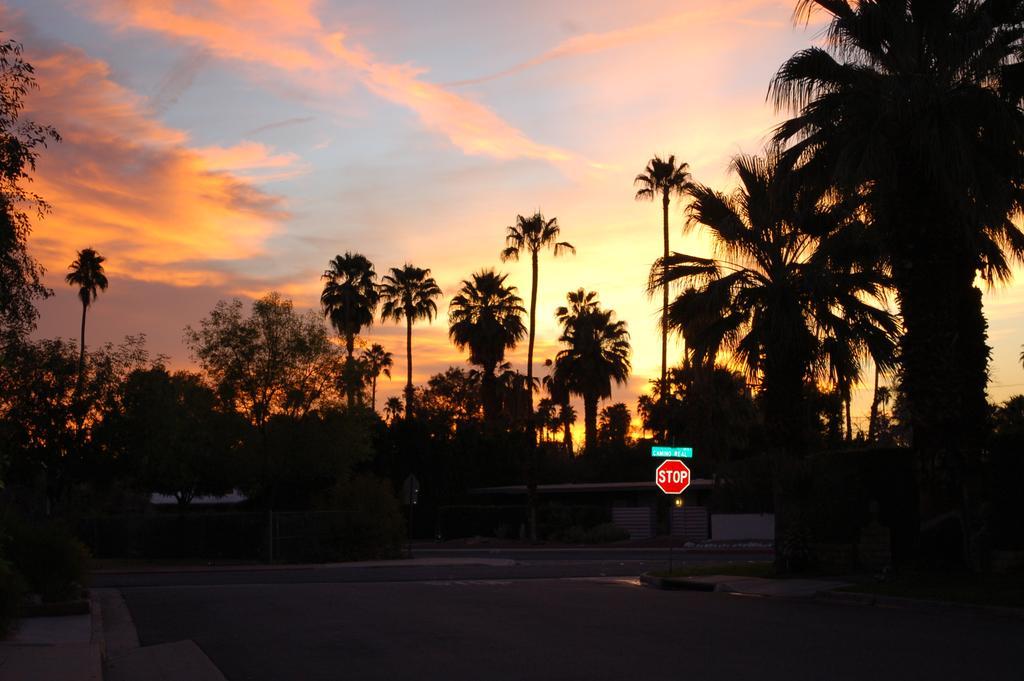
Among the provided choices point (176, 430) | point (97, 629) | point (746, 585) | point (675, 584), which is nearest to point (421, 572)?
point (675, 584)

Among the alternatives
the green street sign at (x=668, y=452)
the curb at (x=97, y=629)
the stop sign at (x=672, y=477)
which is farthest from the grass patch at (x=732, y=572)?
the curb at (x=97, y=629)

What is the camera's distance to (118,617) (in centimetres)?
2016

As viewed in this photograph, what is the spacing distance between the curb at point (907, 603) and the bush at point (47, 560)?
13.7m

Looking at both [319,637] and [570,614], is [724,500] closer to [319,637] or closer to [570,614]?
[570,614]

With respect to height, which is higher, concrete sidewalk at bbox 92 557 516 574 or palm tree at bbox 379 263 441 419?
palm tree at bbox 379 263 441 419

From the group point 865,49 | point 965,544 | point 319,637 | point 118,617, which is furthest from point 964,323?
point 118,617

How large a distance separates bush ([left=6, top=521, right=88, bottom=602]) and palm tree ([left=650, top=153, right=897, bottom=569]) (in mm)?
14607

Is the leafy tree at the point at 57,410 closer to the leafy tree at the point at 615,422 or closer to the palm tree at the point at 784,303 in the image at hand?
the palm tree at the point at 784,303

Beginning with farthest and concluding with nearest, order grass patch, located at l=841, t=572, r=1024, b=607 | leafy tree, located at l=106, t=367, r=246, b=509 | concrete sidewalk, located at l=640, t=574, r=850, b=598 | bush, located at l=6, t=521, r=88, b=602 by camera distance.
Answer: leafy tree, located at l=106, t=367, r=246, b=509 < concrete sidewalk, located at l=640, t=574, r=850, b=598 < bush, located at l=6, t=521, r=88, b=602 < grass patch, located at l=841, t=572, r=1024, b=607

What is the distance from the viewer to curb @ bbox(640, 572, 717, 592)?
1005 inches

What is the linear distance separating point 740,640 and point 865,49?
43.4ft

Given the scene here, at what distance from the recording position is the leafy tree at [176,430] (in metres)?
43.7

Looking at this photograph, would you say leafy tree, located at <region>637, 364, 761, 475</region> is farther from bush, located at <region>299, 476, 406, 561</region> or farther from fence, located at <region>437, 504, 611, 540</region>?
bush, located at <region>299, 476, 406, 561</region>

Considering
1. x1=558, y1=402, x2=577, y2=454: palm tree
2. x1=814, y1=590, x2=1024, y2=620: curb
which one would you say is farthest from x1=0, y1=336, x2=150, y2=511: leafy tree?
x1=558, y1=402, x2=577, y2=454: palm tree
